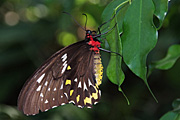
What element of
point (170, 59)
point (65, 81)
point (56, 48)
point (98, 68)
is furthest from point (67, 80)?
point (56, 48)

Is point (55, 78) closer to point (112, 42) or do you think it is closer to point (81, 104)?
point (81, 104)

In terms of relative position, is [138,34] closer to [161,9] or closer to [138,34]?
[138,34]

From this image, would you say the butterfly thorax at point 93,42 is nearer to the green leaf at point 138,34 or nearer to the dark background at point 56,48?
the green leaf at point 138,34

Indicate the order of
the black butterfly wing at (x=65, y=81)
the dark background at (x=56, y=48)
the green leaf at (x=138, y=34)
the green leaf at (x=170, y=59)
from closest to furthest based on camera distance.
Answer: the green leaf at (x=138, y=34), the black butterfly wing at (x=65, y=81), the green leaf at (x=170, y=59), the dark background at (x=56, y=48)

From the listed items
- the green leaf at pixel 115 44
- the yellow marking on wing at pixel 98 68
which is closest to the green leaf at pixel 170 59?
the yellow marking on wing at pixel 98 68

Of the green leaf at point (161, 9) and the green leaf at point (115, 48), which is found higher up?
the green leaf at point (161, 9)
